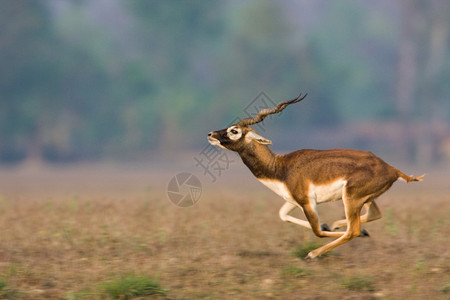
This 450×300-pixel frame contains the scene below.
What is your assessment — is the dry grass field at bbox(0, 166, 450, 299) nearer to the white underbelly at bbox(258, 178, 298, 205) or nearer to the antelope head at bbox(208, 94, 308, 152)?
the white underbelly at bbox(258, 178, 298, 205)

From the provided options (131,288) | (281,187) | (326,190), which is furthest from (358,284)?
(131,288)

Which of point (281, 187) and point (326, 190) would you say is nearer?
point (326, 190)

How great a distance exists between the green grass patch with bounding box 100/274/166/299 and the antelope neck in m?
2.08

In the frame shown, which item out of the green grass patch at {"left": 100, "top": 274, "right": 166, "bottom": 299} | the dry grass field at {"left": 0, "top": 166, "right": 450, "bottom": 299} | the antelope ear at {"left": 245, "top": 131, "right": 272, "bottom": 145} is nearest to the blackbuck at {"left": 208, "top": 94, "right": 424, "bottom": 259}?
the antelope ear at {"left": 245, "top": 131, "right": 272, "bottom": 145}

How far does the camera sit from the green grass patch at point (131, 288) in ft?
23.1

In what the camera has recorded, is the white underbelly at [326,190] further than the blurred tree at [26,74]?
No

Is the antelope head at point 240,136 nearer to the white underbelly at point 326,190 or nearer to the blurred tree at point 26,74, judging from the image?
the white underbelly at point 326,190

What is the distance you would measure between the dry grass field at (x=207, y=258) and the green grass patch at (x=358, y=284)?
0.04 feet

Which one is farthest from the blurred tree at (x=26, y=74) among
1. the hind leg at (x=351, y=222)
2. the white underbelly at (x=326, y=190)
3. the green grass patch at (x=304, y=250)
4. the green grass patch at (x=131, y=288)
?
the green grass patch at (x=131, y=288)

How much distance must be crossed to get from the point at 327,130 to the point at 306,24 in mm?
53454

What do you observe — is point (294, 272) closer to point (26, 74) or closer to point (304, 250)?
point (304, 250)

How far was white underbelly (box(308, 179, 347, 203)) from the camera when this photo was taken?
321 inches

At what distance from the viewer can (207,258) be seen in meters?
8.75

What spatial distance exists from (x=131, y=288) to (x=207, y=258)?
1.83 m
